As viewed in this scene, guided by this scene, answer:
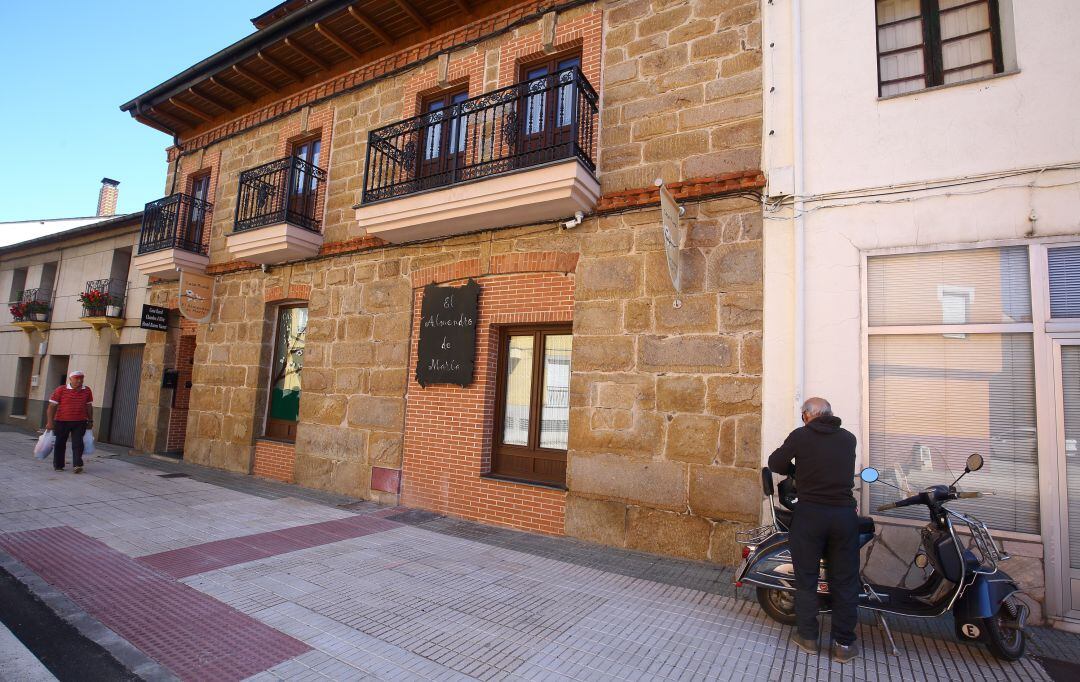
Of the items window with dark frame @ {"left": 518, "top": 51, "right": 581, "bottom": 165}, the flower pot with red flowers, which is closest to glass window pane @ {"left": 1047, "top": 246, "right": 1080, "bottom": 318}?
window with dark frame @ {"left": 518, "top": 51, "right": 581, "bottom": 165}

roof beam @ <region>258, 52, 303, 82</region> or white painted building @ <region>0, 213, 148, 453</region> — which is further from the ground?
roof beam @ <region>258, 52, 303, 82</region>

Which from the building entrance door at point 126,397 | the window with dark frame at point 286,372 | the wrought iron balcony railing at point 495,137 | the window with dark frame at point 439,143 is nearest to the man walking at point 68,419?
the window with dark frame at point 286,372

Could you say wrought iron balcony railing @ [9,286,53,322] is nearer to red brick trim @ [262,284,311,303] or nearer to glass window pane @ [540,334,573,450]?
red brick trim @ [262,284,311,303]

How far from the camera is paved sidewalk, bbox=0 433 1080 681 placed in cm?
315

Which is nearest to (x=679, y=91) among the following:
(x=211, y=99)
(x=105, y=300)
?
(x=211, y=99)

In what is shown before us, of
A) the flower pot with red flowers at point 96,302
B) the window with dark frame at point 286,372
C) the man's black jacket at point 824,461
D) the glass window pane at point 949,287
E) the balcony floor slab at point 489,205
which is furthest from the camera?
the flower pot with red flowers at point 96,302

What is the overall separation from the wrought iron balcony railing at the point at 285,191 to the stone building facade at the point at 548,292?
0.21m

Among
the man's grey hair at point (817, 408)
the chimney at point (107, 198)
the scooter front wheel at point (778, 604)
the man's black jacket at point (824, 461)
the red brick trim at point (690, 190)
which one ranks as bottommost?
the scooter front wheel at point (778, 604)

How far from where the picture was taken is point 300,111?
31.3ft

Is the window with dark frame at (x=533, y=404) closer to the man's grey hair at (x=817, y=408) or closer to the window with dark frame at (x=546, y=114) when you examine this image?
the window with dark frame at (x=546, y=114)

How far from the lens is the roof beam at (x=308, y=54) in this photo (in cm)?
887

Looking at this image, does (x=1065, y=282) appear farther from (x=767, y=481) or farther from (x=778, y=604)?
(x=778, y=604)

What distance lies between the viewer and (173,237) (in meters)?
10.5

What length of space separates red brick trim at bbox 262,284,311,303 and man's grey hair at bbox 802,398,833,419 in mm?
7665
